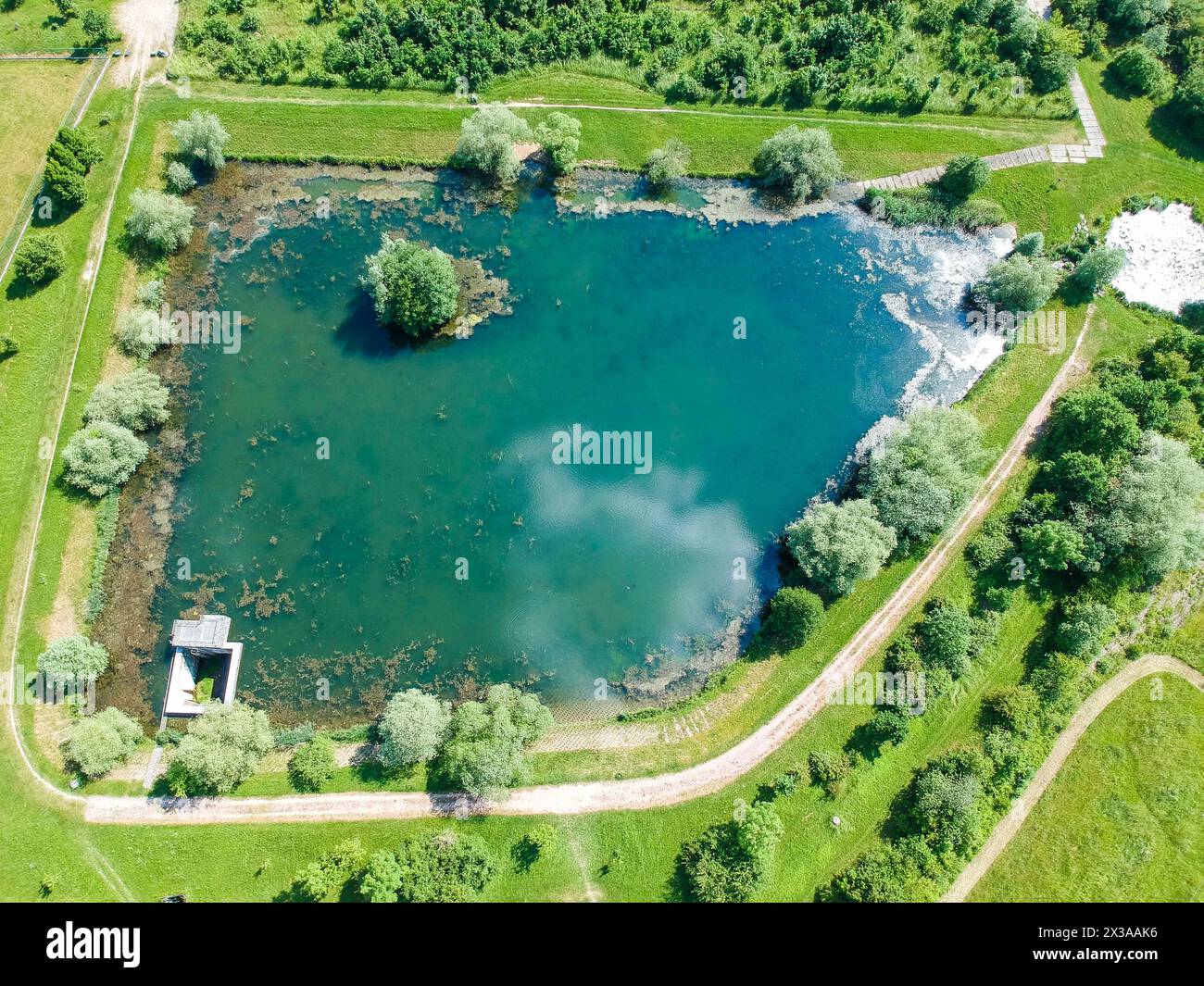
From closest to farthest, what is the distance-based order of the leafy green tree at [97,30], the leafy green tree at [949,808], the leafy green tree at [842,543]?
the leafy green tree at [949,808] → the leafy green tree at [842,543] → the leafy green tree at [97,30]

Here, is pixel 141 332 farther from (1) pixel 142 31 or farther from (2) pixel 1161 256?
(2) pixel 1161 256

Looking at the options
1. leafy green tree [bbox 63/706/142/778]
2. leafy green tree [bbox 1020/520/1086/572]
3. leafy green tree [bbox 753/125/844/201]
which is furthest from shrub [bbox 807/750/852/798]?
leafy green tree [bbox 63/706/142/778]

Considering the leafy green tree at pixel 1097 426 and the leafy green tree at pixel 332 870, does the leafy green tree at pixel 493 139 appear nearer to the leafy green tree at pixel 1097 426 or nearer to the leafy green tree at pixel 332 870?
the leafy green tree at pixel 1097 426

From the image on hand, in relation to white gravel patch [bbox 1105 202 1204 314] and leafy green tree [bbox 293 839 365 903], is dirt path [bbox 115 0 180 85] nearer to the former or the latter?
leafy green tree [bbox 293 839 365 903]

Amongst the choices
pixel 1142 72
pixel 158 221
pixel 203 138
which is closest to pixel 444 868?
pixel 158 221

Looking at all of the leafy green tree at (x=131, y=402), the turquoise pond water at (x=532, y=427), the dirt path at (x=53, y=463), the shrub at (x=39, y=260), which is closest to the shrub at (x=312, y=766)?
the turquoise pond water at (x=532, y=427)
